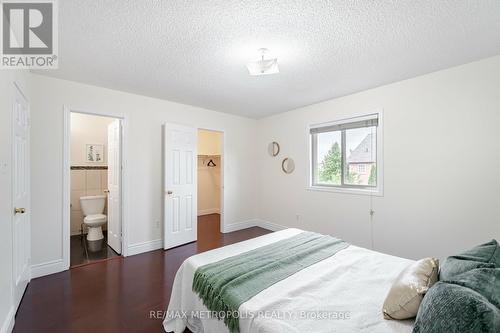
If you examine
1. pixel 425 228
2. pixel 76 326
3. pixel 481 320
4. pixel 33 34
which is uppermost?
pixel 33 34

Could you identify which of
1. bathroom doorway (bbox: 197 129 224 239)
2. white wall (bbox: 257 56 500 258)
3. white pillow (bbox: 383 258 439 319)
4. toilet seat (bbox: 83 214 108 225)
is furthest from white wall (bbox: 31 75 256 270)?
white pillow (bbox: 383 258 439 319)

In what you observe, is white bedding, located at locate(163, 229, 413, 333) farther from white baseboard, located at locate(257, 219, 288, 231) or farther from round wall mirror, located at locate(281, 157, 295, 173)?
white baseboard, located at locate(257, 219, 288, 231)

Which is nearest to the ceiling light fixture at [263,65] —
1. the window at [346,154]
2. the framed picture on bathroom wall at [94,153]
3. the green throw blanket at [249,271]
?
the green throw blanket at [249,271]

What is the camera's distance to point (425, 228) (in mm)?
2666

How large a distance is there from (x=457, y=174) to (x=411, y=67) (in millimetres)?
1316

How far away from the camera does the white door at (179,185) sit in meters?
3.54

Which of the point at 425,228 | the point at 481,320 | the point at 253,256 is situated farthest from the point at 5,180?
the point at 425,228

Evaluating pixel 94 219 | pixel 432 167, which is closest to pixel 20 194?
pixel 94 219

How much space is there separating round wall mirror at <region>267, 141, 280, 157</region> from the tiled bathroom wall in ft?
11.2

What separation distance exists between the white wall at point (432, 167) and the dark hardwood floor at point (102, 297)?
2.71m

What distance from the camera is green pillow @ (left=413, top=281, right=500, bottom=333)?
727mm

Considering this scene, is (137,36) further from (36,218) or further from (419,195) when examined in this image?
(419,195)

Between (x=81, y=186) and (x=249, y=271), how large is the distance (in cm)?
411

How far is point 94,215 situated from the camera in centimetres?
372
